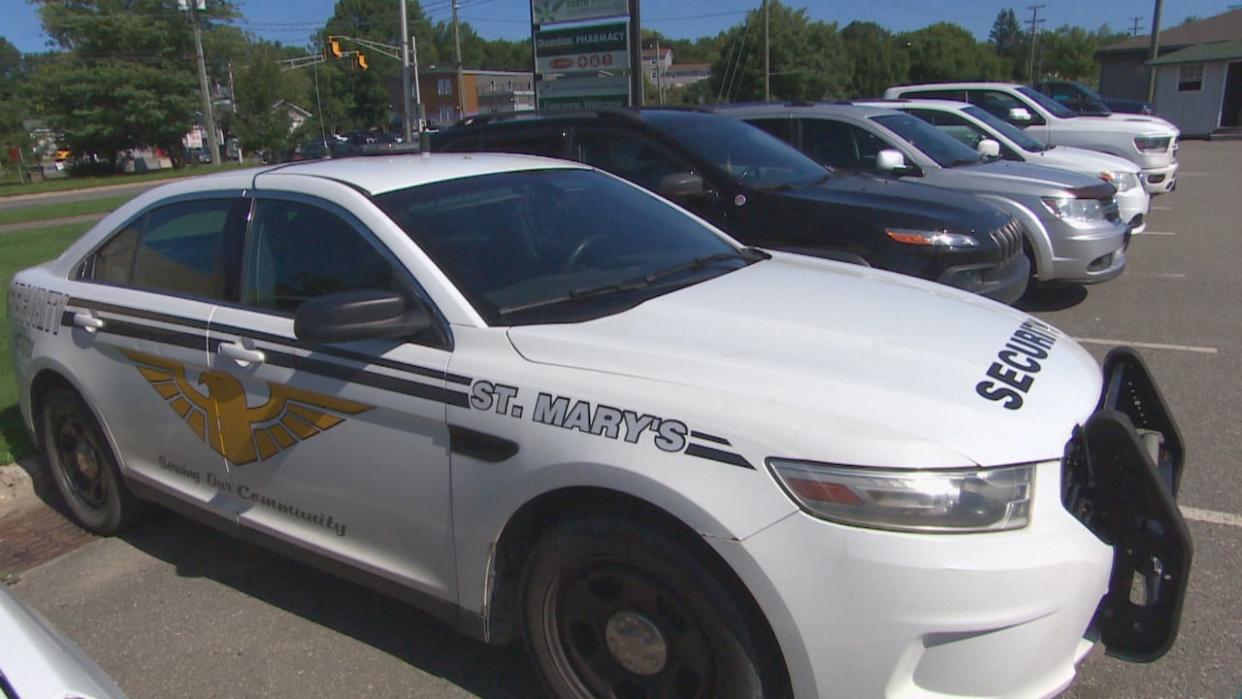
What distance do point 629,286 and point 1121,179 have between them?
887cm

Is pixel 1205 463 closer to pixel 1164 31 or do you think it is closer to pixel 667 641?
pixel 667 641

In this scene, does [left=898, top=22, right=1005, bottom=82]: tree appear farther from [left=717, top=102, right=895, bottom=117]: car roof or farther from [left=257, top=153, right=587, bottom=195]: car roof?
[left=257, top=153, right=587, bottom=195]: car roof

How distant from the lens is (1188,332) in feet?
23.1

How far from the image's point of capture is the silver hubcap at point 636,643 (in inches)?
98.9

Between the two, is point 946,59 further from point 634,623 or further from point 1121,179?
point 634,623

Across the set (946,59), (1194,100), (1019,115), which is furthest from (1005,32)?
(1019,115)

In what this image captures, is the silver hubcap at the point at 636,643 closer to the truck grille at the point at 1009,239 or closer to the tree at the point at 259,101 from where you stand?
the truck grille at the point at 1009,239

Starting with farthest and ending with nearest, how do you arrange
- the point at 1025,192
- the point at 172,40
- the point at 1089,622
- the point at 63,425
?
the point at 172,40, the point at 1025,192, the point at 63,425, the point at 1089,622

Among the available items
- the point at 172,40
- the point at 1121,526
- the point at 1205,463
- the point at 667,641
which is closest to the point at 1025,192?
the point at 1205,463

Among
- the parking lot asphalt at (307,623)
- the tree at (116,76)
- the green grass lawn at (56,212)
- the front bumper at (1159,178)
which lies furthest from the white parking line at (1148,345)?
the tree at (116,76)

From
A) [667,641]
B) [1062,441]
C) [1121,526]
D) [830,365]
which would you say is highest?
[830,365]

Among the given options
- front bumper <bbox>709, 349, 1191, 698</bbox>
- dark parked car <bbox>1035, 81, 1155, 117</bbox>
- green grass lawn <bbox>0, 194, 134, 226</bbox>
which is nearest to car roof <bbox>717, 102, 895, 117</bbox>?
front bumper <bbox>709, 349, 1191, 698</bbox>

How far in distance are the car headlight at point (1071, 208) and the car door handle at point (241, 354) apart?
6829 millimetres

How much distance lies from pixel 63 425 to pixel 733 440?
344cm
